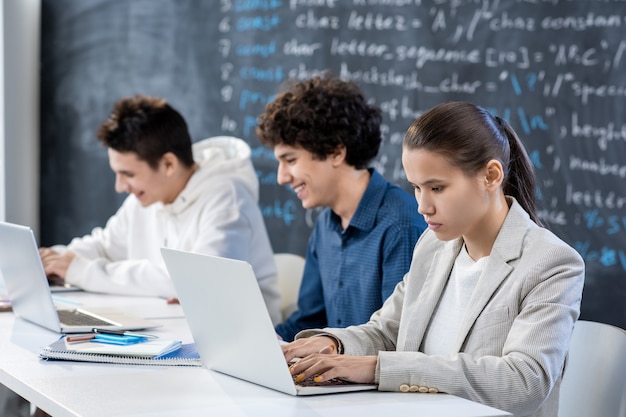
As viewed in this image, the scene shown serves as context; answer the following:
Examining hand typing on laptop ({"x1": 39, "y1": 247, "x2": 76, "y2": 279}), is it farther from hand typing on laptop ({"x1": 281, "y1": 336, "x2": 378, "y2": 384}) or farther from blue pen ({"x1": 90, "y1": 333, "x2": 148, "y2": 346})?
hand typing on laptop ({"x1": 281, "y1": 336, "x2": 378, "y2": 384})

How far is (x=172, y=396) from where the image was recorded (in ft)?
4.85

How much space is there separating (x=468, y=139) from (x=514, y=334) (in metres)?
0.35

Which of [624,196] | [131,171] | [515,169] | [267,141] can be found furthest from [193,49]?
[515,169]

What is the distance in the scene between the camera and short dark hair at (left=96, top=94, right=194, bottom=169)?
3018mm

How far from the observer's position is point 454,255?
5.81ft

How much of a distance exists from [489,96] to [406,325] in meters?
1.61

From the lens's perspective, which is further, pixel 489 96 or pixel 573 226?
pixel 489 96

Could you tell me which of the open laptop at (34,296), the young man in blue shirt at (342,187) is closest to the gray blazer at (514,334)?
the young man in blue shirt at (342,187)

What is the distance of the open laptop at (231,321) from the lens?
145 cm

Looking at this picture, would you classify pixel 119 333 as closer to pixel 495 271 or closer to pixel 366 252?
pixel 366 252

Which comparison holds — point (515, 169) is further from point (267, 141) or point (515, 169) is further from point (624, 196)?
point (624, 196)

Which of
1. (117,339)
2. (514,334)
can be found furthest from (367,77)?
(514,334)

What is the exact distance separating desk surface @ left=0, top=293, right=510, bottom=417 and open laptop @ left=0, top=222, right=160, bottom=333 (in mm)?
303

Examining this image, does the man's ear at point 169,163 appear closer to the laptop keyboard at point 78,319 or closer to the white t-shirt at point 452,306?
the laptop keyboard at point 78,319
